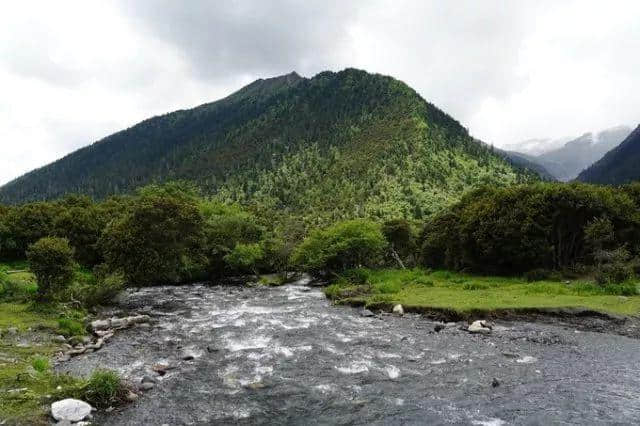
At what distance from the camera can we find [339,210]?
16050 centimetres

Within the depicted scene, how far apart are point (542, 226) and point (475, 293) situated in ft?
51.0

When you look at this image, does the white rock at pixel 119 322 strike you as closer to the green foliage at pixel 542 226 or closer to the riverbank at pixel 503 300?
the riverbank at pixel 503 300

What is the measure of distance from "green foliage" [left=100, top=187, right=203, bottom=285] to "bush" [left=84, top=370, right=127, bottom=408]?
132 feet

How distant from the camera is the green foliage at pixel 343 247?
6800 centimetres

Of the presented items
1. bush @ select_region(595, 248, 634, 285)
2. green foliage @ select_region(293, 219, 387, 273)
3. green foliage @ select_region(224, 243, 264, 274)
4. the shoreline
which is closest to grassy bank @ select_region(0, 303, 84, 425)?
the shoreline

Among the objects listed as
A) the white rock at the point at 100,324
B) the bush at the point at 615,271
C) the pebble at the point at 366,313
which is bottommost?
the pebble at the point at 366,313

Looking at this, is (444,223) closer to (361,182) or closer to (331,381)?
(331,381)

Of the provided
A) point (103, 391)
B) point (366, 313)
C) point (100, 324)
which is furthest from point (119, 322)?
point (366, 313)

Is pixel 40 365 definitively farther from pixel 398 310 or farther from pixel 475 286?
pixel 475 286

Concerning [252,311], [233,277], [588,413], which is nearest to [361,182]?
[233,277]

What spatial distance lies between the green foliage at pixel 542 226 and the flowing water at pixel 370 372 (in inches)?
875

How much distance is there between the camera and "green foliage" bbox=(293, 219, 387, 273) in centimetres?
6800

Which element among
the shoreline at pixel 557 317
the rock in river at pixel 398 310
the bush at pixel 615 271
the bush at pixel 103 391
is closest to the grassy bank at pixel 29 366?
the bush at pixel 103 391

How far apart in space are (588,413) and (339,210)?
140885mm
